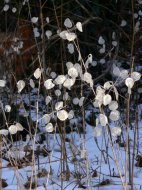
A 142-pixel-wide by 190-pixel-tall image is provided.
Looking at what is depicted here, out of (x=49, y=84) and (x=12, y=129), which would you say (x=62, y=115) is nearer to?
(x=49, y=84)

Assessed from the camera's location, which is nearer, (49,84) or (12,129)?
(49,84)

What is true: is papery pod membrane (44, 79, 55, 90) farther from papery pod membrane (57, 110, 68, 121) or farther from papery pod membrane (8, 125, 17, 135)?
papery pod membrane (8, 125, 17, 135)

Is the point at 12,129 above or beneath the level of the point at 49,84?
beneath

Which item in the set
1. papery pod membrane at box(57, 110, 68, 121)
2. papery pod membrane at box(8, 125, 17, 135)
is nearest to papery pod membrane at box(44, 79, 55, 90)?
papery pod membrane at box(57, 110, 68, 121)

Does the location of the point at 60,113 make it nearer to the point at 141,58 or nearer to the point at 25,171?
the point at 25,171

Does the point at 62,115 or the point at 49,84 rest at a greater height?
the point at 49,84

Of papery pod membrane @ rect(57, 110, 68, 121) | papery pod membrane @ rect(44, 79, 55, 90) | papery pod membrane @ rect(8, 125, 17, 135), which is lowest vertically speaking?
papery pod membrane @ rect(8, 125, 17, 135)

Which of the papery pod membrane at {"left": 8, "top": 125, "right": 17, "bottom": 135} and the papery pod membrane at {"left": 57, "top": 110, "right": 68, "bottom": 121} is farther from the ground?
the papery pod membrane at {"left": 57, "top": 110, "right": 68, "bottom": 121}

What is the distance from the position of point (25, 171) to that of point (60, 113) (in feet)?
3.64

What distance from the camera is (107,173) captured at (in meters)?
3.21

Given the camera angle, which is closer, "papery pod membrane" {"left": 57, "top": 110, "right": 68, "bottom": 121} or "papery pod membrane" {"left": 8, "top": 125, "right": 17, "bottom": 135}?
"papery pod membrane" {"left": 57, "top": 110, "right": 68, "bottom": 121}

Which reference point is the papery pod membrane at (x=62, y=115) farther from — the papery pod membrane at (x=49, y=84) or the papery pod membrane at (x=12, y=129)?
the papery pod membrane at (x=12, y=129)

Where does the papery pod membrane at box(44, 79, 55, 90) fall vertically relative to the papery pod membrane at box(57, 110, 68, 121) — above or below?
above

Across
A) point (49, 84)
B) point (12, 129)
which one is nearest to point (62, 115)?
point (49, 84)
